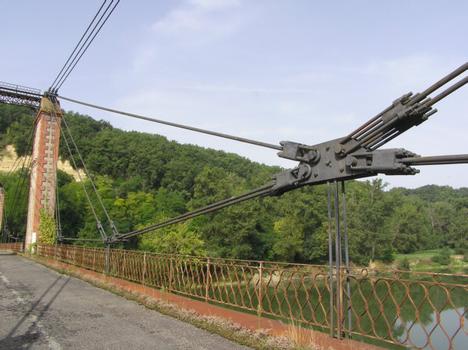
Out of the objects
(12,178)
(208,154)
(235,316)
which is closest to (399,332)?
(235,316)

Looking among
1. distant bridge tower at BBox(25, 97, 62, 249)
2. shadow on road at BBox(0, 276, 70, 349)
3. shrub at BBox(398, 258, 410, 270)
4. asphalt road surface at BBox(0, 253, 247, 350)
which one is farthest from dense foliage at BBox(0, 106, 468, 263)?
shadow on road at BBox(0, 276, 70, 349)

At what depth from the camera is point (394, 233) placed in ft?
175

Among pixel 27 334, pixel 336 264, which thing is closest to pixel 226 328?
pixel 336 264

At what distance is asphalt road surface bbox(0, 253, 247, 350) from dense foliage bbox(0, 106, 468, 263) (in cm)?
2181

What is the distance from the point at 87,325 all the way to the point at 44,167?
2011 centimetres

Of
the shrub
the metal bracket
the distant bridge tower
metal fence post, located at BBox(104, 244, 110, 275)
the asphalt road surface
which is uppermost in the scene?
the distant bridge tower

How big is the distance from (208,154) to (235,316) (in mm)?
78264

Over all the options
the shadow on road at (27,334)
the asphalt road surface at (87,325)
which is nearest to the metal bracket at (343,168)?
the asphalt road surface at (87,325)

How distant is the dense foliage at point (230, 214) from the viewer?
1558 inches

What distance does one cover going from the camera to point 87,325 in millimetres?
5824

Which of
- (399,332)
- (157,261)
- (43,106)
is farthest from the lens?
(43,106)

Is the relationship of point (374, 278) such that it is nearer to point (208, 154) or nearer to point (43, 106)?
point (43, 106)

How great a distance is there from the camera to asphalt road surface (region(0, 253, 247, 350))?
4.87m

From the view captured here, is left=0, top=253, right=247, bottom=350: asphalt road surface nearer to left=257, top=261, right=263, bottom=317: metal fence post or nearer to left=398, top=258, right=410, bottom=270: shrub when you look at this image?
left=257, top=261, right=263, bottom=317: metal fence post
